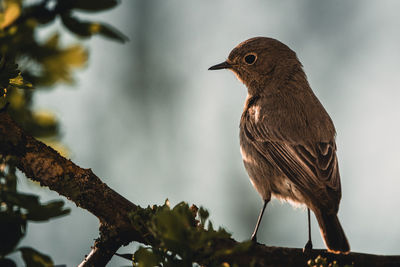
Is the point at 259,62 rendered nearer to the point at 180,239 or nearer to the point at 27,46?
the point at 180,239

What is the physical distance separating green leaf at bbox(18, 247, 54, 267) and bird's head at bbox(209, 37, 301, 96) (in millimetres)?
5477

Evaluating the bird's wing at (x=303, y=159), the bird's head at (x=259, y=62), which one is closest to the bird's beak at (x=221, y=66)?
the bird's head at (x=259, y=62)

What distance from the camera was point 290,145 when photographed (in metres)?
5.35

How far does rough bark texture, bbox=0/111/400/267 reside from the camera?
114 inches

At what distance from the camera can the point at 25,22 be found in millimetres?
1457

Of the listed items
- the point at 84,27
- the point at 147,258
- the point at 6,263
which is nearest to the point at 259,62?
the point at 147,258

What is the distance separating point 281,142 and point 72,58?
9.87 feet

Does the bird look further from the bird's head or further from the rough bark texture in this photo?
the rough bark texture

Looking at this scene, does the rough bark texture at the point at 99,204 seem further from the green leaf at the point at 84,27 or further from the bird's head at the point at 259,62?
the bird's head at the point at 259,62

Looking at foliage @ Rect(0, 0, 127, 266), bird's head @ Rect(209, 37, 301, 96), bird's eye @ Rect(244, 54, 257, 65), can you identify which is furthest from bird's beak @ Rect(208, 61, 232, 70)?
foliage @ Rect(0, 0, 127, 266)

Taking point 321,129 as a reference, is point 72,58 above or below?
below

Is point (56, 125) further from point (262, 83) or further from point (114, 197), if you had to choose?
point (262, 83)

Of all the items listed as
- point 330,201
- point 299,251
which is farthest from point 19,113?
point 330,201

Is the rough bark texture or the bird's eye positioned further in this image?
the bird's eye
